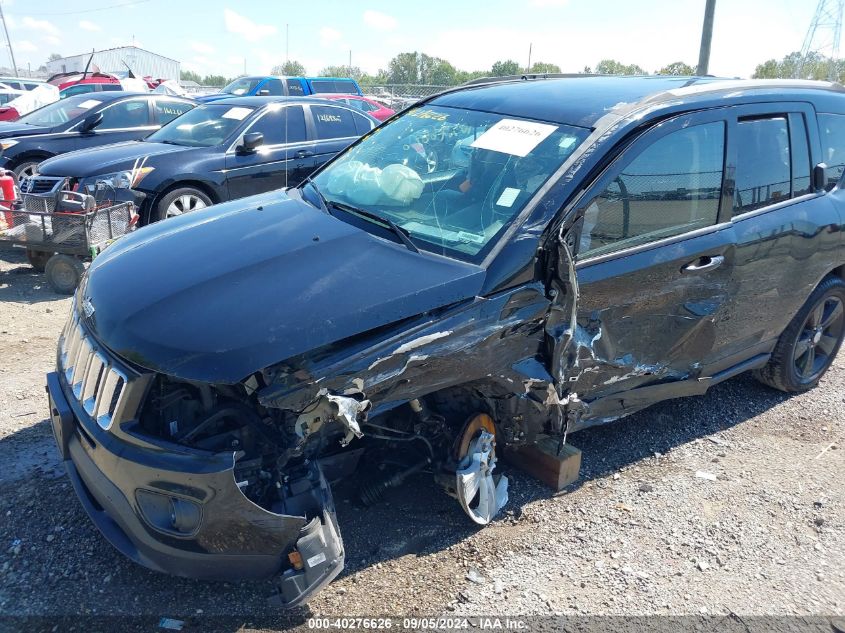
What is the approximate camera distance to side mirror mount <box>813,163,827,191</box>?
13.6 ft

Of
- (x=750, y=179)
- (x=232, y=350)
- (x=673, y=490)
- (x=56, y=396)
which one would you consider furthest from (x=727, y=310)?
(x=56, y=396)

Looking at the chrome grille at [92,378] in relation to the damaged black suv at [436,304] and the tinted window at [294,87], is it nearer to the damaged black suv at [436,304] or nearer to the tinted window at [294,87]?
the damaged black suv at [436,304]

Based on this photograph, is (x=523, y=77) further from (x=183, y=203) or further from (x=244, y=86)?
(x=244, y=86)

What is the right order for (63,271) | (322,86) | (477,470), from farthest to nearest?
(322,86)
(63,271)
(477,470)

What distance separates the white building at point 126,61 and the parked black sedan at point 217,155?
56.5m

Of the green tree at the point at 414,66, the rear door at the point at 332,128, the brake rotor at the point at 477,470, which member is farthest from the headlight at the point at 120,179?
the green tree at the point at 414,66

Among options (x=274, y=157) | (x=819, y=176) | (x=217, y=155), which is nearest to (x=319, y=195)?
(x=819, y=176)

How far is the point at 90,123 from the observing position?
984cm

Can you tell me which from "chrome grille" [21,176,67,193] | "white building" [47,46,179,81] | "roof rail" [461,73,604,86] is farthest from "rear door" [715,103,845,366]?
"white building" [47,46,179,81]

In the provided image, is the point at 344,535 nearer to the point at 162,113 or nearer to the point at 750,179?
the point at 750,179

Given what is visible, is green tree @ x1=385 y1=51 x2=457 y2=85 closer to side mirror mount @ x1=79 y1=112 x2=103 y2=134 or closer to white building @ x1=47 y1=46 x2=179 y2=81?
white building @ x1=47 y1=46 x2=179 y2=81

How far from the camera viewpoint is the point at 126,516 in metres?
2.43

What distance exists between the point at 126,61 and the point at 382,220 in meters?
63.8

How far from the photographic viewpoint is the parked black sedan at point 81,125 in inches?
381
